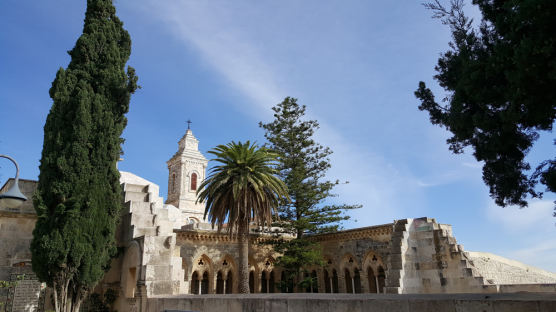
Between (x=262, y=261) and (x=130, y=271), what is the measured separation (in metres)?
10.1

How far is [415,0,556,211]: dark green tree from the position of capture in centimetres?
470

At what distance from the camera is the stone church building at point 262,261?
11758 millimetres

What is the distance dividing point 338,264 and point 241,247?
19.0 ft

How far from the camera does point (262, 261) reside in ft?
70.9

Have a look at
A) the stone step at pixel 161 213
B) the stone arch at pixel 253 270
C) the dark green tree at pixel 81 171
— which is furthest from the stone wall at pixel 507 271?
the dark green tree at pixel 81 171

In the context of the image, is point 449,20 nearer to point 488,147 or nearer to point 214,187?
point 488,147

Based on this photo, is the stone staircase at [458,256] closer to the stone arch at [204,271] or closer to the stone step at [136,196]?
the stone step at [136,196]

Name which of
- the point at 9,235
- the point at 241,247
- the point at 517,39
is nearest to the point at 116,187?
the point at 9,235

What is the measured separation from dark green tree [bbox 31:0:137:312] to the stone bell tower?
32.8 metres

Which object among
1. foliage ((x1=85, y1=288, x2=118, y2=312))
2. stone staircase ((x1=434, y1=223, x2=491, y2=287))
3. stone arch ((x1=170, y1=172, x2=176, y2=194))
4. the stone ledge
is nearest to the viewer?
the stone ledge

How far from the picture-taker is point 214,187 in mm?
17609

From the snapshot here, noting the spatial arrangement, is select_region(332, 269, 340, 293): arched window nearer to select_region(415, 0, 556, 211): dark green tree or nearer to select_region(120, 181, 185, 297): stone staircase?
select_region(120, 181, 185, 297): stone staircase

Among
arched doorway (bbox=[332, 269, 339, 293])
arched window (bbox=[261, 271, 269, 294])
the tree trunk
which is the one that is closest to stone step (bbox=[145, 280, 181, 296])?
the tree trunk

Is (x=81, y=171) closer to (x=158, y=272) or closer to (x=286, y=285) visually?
(x=158, y=272)
